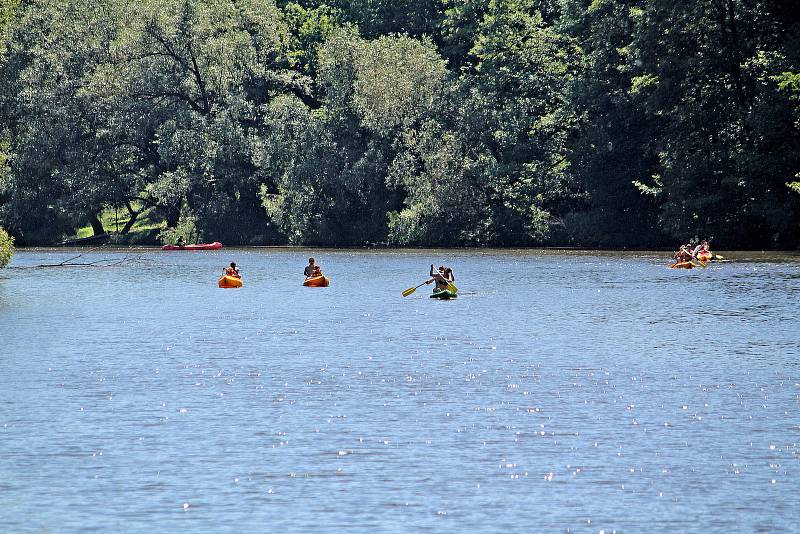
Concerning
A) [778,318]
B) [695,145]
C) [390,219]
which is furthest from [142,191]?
[778,318]

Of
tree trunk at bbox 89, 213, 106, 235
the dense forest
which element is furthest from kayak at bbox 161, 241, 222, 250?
tree trunk at bbox 89, 213, 106, 235

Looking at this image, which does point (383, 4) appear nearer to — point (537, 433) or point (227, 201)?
point (227, 201)

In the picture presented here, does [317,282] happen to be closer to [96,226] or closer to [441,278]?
[441,278]

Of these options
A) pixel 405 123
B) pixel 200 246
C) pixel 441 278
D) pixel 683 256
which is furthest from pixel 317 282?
pixel 200 246

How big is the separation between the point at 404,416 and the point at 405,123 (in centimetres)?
7727

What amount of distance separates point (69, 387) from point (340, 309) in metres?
22.6

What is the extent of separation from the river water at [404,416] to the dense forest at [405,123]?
34.3 m

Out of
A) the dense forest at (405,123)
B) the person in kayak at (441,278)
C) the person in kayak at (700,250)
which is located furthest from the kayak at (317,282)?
the dense forest at (405,123)

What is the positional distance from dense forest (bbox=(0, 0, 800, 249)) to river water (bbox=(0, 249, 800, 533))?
3435 centimetres

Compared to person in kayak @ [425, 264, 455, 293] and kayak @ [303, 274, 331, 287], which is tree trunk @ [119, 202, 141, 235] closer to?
kayak @ [303, 274, 331, 287]

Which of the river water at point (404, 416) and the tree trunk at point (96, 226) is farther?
the tree trunk at point (96, 226)

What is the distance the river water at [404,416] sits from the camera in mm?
17062

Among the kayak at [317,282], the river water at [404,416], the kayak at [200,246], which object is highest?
the kayak at [200,246]

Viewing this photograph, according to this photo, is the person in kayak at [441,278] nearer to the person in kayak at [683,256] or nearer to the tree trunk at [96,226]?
the person in kayak at [683,256]
